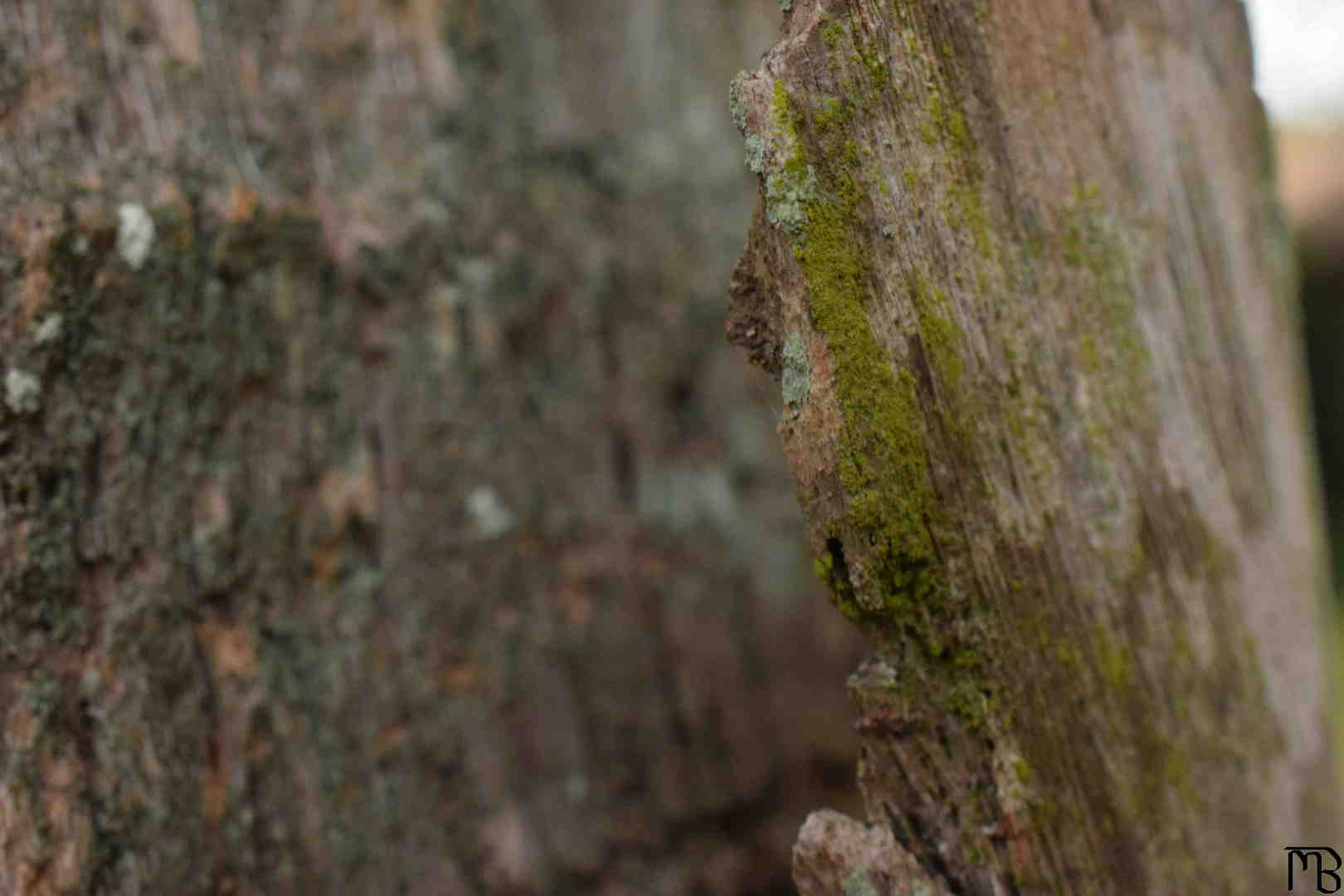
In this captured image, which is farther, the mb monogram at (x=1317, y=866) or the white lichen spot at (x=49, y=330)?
the mb monogram at (x=1317, y=866)

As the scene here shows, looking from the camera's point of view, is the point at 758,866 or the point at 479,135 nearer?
the point at 479,135

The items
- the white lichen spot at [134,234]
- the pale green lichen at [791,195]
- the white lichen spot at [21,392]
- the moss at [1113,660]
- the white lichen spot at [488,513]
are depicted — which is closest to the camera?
the pale green lichen at [791,195]

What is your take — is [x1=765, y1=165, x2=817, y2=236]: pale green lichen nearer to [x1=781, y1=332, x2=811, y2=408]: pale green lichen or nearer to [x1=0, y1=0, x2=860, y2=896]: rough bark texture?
[x1=781, y1=332, x2=811, y2=408]: pale green lichen

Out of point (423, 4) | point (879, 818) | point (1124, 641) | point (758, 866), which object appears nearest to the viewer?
point (879, 818)

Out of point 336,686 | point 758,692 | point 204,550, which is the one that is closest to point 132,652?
point 204,550

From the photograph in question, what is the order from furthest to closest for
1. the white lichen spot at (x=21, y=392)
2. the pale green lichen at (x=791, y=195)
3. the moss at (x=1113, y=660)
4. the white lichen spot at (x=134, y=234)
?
the white lichen spot at (x=134, y=234)
the white lichen spot at (x=21, y=392)
the moss at (x=1113, y=660)
the pale green lichen at (x=791, y=195)

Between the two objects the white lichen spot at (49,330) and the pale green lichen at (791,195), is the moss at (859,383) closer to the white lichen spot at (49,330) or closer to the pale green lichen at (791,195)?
the pale green lichen at (791,195)

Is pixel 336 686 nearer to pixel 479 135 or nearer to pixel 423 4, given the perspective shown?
pixel 479 135

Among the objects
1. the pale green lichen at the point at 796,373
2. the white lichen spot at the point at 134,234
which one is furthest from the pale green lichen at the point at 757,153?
the white lichen spot at the point at 134,234

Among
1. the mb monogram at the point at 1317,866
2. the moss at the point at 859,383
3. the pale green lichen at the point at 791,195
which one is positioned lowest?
the mb monogram at the point at 1317,866
